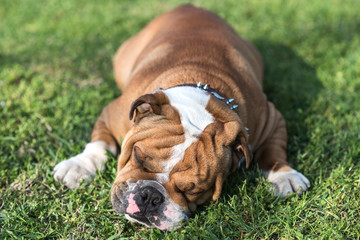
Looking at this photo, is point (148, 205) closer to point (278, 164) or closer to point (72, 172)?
point (72, 172)

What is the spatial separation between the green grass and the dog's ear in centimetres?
83

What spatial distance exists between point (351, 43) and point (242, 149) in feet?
15.7

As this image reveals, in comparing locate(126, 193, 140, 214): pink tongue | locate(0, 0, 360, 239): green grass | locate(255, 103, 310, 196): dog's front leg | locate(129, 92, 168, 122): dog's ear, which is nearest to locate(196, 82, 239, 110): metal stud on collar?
locate(129, 92, 168, 122): dog's ear

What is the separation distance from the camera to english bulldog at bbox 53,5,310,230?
10.2 feet

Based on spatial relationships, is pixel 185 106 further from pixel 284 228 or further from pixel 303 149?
pixel 303 149

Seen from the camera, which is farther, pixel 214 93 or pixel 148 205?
pixel 214 93

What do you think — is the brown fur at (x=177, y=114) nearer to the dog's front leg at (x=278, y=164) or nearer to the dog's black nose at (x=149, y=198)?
the dog's front leg at (x=278, y=164)

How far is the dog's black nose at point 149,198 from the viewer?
304 centimetres

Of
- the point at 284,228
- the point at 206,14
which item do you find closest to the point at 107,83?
the point at 206,14

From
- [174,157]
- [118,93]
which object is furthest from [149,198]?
[118,93]

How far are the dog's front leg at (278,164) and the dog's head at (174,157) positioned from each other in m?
0.70

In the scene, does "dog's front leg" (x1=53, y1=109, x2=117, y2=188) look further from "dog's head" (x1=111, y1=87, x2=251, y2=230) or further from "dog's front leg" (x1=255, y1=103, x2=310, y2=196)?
"dog's front leg" (x1=255, y1=103, x2=310, y2=196)

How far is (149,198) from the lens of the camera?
9.99 feet

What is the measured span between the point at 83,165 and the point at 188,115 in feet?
4.29
